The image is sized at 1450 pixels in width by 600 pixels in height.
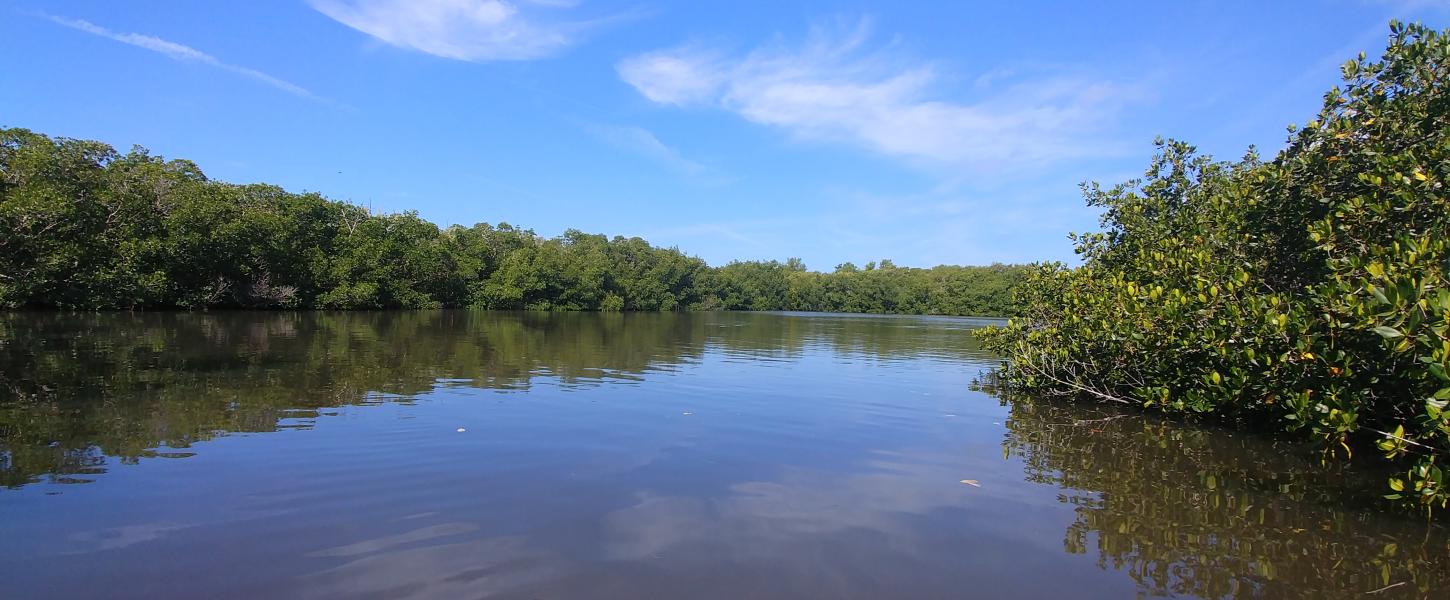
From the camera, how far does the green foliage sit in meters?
5.80

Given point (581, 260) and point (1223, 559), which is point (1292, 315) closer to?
point (1223, 559)

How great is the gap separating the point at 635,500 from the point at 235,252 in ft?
144

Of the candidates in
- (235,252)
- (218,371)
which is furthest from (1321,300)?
(235,252)

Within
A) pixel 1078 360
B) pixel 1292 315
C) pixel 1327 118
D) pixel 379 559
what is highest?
pixel 1327 118

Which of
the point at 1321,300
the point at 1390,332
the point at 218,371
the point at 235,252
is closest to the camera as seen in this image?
the point at 1390,332

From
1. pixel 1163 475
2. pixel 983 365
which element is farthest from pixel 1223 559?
pixel 983 365

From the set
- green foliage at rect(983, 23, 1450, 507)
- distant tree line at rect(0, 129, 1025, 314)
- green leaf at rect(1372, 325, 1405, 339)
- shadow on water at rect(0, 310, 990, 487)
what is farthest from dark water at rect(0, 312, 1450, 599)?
distant tree line at rect(0, 129, 1025, 314)

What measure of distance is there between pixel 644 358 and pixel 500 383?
7.05 meters

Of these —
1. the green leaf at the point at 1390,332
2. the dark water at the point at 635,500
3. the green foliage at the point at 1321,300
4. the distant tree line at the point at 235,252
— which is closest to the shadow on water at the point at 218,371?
the dark water at the point at 635,500

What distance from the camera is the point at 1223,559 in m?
5.12

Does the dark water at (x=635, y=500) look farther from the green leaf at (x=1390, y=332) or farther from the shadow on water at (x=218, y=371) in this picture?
the green leaf at (x=1390, y=332)

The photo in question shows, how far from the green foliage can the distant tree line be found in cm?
653

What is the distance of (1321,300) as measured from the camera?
7.00 meters

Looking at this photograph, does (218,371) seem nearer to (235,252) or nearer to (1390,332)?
(1390,332)
